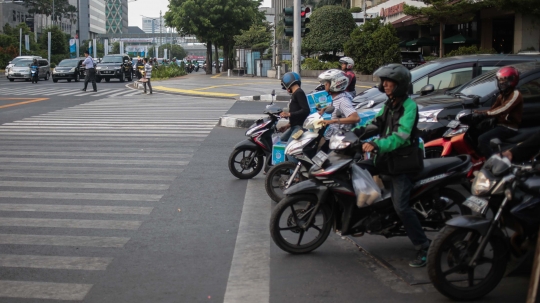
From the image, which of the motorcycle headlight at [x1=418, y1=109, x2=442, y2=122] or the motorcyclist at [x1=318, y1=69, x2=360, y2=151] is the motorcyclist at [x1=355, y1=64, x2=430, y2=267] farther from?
the motorcycle headlight at [x1=418, y1=109, x2=442, y2=122]

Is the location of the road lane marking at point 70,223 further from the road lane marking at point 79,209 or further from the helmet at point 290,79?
the helmet at point 290,79

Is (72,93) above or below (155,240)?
above

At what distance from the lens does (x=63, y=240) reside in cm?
666

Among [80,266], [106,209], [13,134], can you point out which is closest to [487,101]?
[106,209]

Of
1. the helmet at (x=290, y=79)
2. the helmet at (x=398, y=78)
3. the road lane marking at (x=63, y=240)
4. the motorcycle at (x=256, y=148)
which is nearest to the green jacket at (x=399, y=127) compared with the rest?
the helmet at (x=398, y=78)

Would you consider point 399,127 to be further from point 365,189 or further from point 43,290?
point 43,290

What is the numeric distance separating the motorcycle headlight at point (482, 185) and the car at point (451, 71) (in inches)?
236

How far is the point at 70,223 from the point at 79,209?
64 cm

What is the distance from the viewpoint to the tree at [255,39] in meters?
54.3

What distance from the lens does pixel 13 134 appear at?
48.7 ft

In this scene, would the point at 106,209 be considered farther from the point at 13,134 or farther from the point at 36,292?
the point at 13,134

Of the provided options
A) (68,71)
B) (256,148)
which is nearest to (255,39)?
(68,71)

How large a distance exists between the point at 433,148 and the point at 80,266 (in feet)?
16.3

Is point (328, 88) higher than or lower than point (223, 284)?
higher
